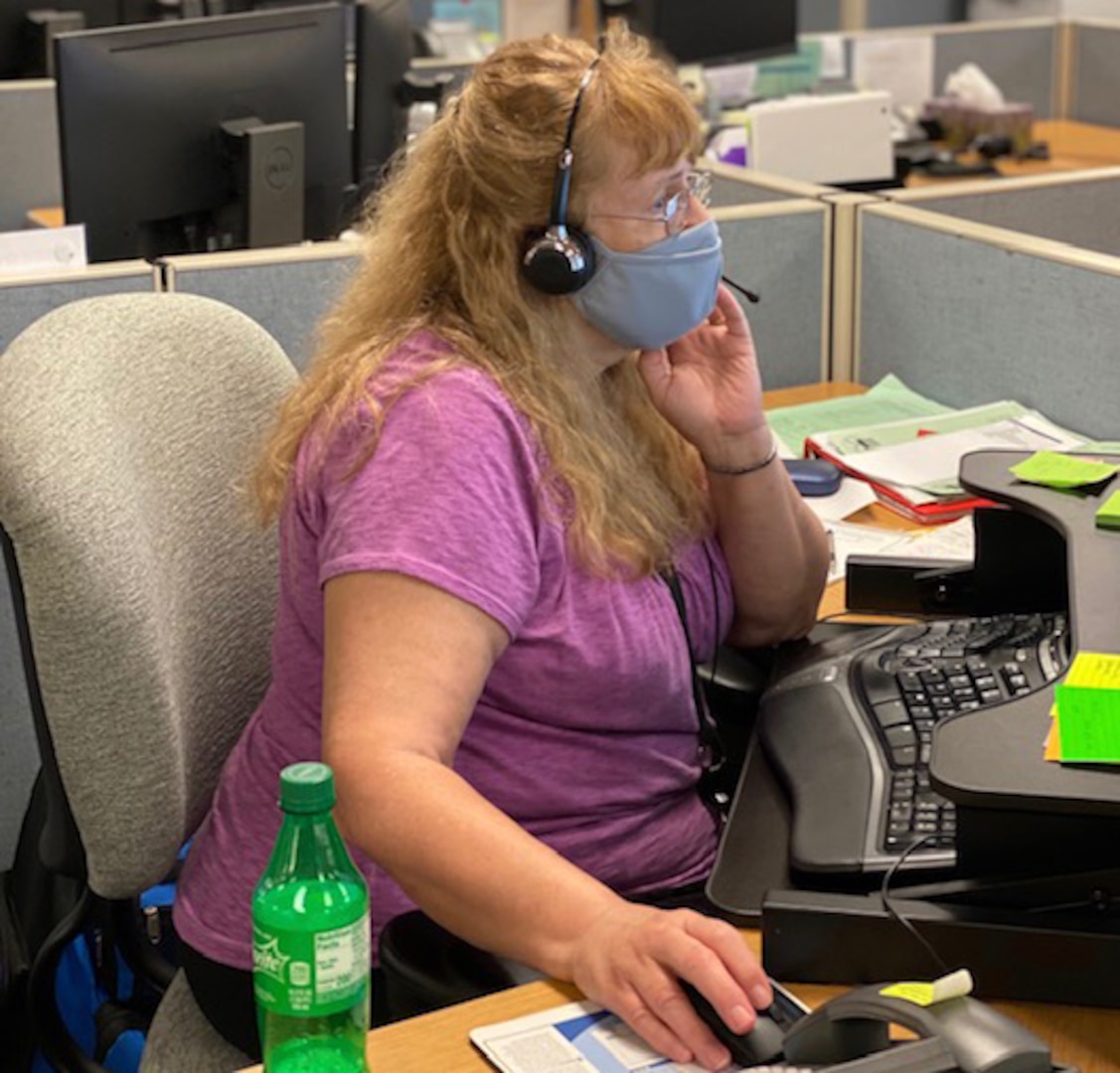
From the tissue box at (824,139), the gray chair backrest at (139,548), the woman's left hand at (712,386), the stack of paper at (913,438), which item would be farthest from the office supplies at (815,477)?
the tissue box at (824,139)

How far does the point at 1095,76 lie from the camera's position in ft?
15.3

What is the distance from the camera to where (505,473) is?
1.26 metres

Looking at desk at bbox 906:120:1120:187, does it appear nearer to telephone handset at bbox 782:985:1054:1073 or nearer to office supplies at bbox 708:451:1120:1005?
office supplies at bbox 708:451:1120:1005

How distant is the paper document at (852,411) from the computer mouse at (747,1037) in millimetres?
1187

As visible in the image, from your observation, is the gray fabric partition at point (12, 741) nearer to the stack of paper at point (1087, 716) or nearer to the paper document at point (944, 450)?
the paper document at point (944, 450)

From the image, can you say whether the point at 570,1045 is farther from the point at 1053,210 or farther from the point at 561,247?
the point at 1053,210

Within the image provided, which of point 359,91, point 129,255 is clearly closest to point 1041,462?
point 129,255

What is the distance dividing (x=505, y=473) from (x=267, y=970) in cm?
40

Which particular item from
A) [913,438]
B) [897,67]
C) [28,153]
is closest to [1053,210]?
[913,438]

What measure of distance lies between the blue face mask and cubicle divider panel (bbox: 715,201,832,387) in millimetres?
844

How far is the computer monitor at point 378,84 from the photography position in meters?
2.91

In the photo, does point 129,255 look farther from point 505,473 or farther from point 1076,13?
point 1076,13

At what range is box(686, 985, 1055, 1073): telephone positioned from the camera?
900 mm

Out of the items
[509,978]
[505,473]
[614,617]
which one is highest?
[505,473]
